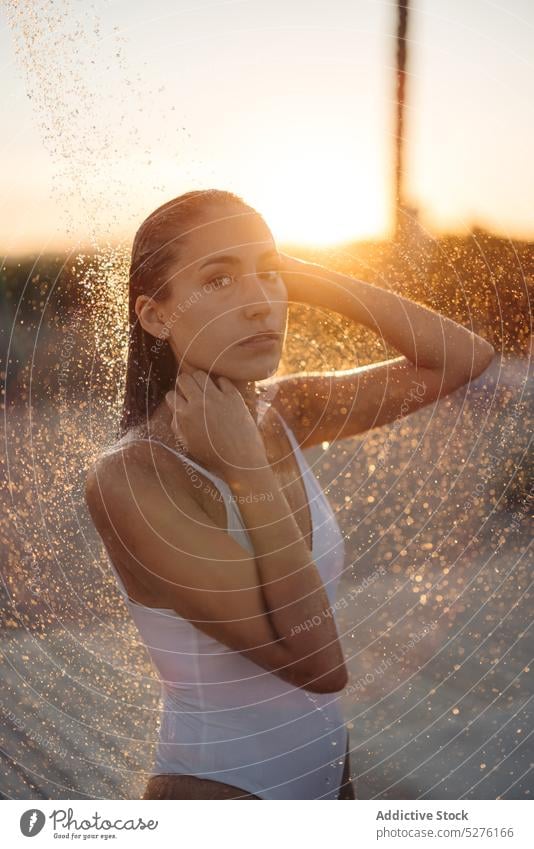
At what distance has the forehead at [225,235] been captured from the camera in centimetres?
68

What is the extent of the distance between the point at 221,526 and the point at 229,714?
0.14 m

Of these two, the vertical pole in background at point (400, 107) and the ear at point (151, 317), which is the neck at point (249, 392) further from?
the vertical pole in background at point (400, 107)

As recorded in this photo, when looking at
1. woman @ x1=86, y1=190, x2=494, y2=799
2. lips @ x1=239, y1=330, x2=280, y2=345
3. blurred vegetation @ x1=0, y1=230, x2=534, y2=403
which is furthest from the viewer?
blurred vegetation @ x1=0, y1=230, x2=534, y2=403

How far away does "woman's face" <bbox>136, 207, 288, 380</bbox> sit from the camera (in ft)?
2.26

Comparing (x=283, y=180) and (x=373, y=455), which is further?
Result: (x=373, y=455)

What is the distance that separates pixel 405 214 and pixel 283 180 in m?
0.16

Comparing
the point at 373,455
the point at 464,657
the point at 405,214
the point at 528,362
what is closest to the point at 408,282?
the point at 405,214

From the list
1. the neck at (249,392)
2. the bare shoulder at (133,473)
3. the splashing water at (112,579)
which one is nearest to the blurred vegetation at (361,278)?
the splashing water at (112,579)

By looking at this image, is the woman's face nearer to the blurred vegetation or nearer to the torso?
the torso

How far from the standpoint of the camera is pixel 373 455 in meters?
1.92

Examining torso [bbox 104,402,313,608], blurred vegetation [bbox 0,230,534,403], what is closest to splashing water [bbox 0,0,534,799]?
blurred vegetation [bbox 0,230,534,403]

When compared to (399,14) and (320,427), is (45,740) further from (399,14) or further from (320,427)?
(399,14)

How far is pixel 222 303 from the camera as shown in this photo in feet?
2.31

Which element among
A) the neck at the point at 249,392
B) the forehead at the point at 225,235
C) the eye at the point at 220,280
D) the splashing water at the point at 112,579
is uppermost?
the forehead at the point at 225,235
